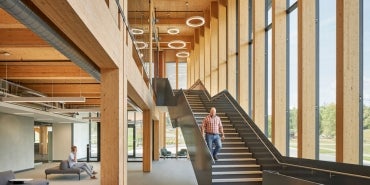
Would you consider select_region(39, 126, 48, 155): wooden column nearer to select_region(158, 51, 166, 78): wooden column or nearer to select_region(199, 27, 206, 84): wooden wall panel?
select_region(158, 51, 166, 78): wooden column

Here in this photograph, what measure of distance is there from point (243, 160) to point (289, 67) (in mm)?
2826

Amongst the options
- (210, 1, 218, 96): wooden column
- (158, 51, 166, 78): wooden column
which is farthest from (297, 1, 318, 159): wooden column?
(158, 51, 166, 78): wooden column

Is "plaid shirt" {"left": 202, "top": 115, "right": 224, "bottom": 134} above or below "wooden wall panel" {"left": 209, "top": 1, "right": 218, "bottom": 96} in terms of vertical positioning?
below

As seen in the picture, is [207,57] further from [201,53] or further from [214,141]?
[214,141]

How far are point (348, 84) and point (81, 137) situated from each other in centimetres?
2329

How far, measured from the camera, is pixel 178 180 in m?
12.9

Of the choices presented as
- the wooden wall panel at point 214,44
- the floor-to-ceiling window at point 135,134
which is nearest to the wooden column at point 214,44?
the wooden wall panel at point 214,44

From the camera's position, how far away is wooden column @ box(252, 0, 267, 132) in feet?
40.1

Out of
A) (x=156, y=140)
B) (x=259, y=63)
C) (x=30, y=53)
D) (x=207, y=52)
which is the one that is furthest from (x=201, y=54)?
(x=30, y=53)

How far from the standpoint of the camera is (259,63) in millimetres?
12227

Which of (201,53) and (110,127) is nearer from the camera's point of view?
(110,127)

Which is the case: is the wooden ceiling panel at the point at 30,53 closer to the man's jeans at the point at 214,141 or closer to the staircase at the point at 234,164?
the man's jeans at the point at 214,141

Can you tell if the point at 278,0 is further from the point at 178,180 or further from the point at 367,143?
the point at 178,180

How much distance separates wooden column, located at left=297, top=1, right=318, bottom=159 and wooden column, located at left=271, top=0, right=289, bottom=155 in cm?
164
